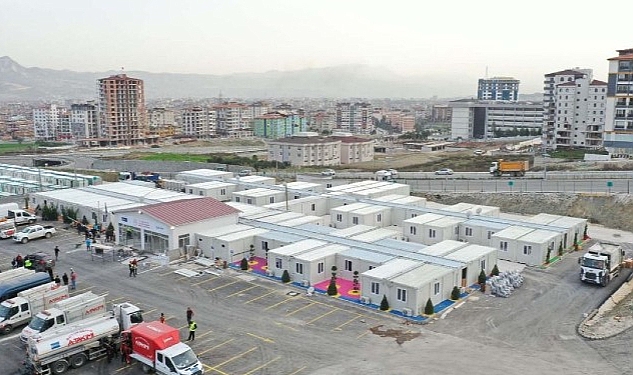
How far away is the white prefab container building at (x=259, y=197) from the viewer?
42.5 meters

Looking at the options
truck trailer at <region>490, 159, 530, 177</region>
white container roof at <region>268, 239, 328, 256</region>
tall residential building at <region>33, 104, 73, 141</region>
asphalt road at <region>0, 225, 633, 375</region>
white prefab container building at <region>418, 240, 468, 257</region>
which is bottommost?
asphalt road at <region>0, 225, 633, 375</region>

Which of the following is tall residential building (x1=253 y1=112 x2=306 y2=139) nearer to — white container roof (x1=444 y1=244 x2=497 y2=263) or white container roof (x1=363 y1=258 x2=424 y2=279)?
white container roof (x1=444 y1=244 x2=497 y2=263)

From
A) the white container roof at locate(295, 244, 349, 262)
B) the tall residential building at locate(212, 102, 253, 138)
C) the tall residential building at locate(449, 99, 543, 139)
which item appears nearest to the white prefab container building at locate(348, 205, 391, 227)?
the white container roof at locate(295, 244, 349, 262)

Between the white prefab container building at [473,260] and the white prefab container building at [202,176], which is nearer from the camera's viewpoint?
the white prefab container building at [473,260]

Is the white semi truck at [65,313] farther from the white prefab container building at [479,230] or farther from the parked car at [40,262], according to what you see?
the white prefab container building at [479,230]

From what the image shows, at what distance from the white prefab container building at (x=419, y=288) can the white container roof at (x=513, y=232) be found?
7.65 metres

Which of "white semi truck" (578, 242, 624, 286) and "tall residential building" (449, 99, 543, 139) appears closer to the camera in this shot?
"white semi truck" (578, 242, 624, 286)

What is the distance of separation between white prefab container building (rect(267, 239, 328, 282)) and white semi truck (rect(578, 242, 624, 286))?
1310 centimetres

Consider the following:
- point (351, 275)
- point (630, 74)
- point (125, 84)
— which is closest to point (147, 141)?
point (125, 84)

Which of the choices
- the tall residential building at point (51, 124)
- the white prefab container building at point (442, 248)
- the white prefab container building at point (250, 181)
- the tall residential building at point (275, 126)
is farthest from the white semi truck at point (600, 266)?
the tall residential building at point (51, 124)

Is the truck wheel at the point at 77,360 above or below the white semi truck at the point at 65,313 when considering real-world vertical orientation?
below

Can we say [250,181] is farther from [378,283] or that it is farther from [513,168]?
[378,283]

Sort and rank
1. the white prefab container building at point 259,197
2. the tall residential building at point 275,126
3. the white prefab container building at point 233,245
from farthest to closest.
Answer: the tall residential building at point 275,126 < the white prefab container building at point 259,197 < the white prefab container building at point 233,245

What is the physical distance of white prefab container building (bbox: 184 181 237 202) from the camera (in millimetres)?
45906
